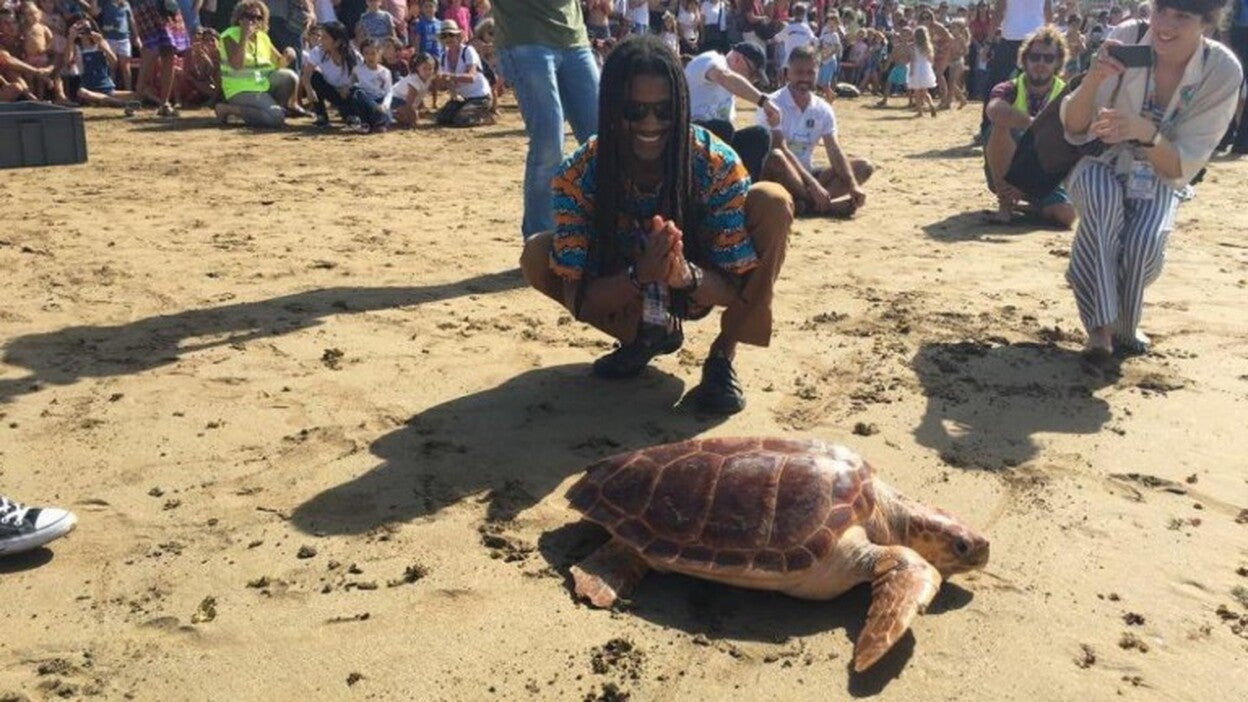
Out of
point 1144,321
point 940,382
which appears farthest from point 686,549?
point 1144,321

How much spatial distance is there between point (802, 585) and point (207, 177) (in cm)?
667

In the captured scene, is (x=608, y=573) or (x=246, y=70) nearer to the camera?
(x=608, y=573)

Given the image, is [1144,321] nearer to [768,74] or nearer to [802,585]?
[802,585]

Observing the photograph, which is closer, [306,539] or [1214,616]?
[1214,616]

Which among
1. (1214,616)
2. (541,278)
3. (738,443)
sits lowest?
(1214,616)

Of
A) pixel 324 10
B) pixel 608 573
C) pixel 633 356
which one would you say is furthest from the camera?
pixel 324 10

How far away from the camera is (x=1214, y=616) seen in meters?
2.65

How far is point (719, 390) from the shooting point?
382 centimetres

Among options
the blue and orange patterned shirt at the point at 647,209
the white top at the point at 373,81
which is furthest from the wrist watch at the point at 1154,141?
the white top at the point at 373,81

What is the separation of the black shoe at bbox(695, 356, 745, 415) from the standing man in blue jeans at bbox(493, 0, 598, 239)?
1.49 m

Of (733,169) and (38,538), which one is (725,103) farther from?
(38,538)

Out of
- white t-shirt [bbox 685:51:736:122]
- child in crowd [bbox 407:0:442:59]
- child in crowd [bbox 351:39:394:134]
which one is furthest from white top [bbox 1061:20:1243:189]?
child in crowd [bbox 407:0:442:59]

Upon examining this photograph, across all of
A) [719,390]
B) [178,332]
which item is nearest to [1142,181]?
[719,390]

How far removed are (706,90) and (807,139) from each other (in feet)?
3.09
